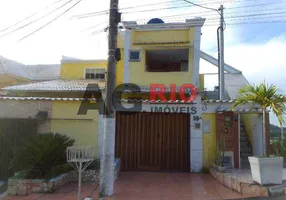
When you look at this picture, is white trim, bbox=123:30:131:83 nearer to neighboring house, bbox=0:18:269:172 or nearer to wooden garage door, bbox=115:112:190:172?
neighboring house, bbox=0:18:269:172

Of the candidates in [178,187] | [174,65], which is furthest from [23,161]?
[174,65]

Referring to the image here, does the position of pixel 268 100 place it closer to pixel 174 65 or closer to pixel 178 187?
pixel 178 187

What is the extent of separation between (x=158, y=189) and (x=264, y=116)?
3920 millimetres

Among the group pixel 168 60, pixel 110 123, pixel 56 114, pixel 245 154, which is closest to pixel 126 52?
pixel 168 60

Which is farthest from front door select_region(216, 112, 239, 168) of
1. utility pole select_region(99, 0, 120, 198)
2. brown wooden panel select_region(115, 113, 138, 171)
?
utility pole select_region(99, 0, 120, 198)

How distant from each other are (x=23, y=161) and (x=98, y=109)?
3.48m

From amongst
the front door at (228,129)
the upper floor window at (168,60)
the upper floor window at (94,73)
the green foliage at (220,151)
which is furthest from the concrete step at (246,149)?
the upper floor window at (94,73)

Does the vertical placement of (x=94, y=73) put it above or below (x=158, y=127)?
above

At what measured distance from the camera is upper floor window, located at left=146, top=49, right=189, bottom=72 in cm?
1645

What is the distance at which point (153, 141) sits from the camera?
1152 cm

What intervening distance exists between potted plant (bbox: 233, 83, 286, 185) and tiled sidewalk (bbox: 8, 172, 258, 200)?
0.89 metres

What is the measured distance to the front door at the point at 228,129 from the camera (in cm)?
1091

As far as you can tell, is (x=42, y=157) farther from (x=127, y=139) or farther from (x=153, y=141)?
(x=153, y=141)

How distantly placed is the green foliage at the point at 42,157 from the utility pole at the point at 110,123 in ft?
7.12
